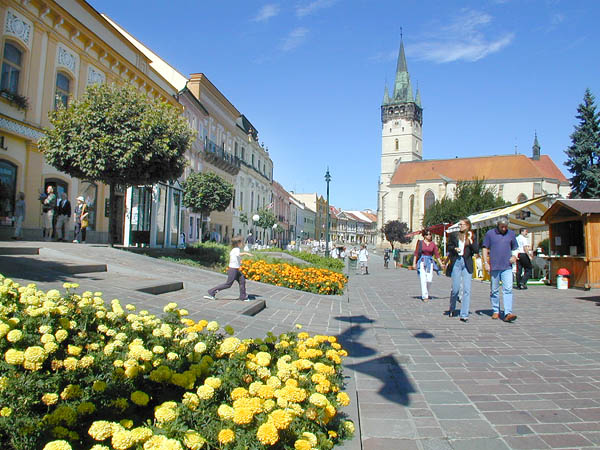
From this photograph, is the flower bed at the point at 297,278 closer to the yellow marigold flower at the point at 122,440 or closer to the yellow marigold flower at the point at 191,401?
the yellow marigold flower at the point at 191,401

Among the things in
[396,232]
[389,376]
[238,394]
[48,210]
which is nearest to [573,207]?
[389,376]

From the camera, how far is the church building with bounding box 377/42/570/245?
80.8 meters

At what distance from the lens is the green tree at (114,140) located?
41.4ft

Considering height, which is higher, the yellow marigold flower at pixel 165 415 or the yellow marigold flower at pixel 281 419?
the yellow marigold flower at pixel 165 415

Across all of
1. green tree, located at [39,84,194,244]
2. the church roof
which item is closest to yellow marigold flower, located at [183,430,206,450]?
green tree, located at [39,84,194,244]

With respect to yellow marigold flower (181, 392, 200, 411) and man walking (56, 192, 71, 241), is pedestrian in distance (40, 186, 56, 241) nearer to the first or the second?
man walking (56, 192, 71, 241)

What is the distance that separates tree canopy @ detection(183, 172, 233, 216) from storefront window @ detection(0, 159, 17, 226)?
1236 centimetres

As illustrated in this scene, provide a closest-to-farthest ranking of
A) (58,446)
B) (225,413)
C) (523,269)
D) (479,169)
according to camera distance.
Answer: (58,446) → (225,413) → (523,269) → (479,169)

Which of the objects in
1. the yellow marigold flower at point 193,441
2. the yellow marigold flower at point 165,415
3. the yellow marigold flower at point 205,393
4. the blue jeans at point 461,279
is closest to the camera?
the yellow marigold flower at point 193,441

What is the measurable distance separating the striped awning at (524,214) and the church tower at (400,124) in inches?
3256

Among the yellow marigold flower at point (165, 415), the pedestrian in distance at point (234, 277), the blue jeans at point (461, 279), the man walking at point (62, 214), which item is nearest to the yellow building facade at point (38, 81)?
the man walking at point (62, 214)

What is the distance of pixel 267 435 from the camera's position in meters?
2.14

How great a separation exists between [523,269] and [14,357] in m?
14.8

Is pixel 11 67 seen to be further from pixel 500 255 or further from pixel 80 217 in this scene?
pixel 500 255
